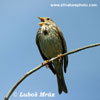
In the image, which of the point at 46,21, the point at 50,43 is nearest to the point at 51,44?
the point at 50,43

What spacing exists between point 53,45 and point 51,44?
2.1 inches

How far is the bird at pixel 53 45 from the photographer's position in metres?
5.16

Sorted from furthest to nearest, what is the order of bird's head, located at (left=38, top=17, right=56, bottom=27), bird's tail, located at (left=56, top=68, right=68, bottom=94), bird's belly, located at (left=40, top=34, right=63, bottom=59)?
bird's head, located at (left=38, top=17, right=56, bottom=27), bird's belly, located at (left=40, top=34, right=63, bottom=59), bird's tail, located at (left=56, top=68, right=68, bottom=94)

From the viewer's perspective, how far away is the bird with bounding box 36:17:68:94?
5160mm

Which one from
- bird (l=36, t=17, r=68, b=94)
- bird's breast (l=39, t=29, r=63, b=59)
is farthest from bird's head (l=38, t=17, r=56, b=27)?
bird's breast (l=39, t=29, r=63, b=59)

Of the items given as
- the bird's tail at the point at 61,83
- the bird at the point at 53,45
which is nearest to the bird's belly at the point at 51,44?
the bird at the point at 53,45

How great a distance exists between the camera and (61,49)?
5316 mm

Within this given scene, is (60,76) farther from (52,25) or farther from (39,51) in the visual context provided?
(52,25)

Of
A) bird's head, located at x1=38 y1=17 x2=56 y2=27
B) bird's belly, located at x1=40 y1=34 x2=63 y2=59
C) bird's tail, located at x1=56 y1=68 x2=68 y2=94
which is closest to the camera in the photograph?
bird's tail, located at x1=56 y1=68 x2=68 y2=94

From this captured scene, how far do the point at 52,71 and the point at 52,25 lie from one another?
3.71 feet

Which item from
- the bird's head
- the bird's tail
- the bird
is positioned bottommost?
the bird's tail

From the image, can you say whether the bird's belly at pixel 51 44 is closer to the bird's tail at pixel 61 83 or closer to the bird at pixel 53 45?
the bird at pixel 53 45

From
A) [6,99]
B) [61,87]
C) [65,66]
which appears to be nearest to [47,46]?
[65,66]

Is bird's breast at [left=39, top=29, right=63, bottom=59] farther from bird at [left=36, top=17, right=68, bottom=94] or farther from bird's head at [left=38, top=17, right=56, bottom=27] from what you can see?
bird's head at [left=38, top=17, right=56, bottom=27]
